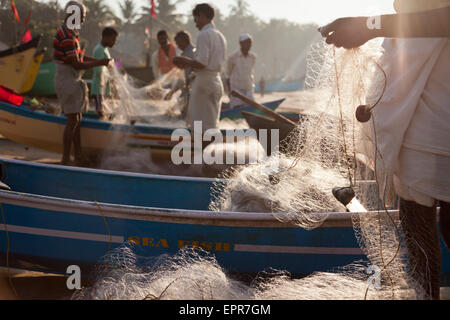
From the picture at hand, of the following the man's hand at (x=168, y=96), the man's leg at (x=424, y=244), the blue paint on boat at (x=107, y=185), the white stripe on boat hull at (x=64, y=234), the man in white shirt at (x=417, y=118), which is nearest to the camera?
the man in white shirt at (x=417, y=118)

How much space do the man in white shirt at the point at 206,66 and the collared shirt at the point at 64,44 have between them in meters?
1.35

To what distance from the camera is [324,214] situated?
9.43 feet

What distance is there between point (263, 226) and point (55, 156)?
20.9 ft

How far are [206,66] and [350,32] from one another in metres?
3.76

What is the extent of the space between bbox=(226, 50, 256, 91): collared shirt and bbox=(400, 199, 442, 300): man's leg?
7184 mm

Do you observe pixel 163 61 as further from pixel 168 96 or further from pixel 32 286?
pixel 32 286

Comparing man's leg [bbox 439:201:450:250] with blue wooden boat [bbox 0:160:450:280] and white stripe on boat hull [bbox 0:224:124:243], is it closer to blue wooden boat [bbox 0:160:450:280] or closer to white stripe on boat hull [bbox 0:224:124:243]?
blue wooden boat [bbox 0:160:450:280]

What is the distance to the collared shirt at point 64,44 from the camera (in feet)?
16.8

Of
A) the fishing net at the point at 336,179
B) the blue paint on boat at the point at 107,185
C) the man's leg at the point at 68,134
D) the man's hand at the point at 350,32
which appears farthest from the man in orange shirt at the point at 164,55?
the man's hand at the point at 350,32

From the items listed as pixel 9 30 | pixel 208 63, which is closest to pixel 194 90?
pixel 208 63

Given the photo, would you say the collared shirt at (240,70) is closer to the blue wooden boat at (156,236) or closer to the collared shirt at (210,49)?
the collared shirt at (210,49)

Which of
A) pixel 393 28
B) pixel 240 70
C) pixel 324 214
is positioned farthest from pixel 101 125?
pixel 393 28

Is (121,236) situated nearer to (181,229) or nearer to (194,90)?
(181,229)

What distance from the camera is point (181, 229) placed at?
313cm
